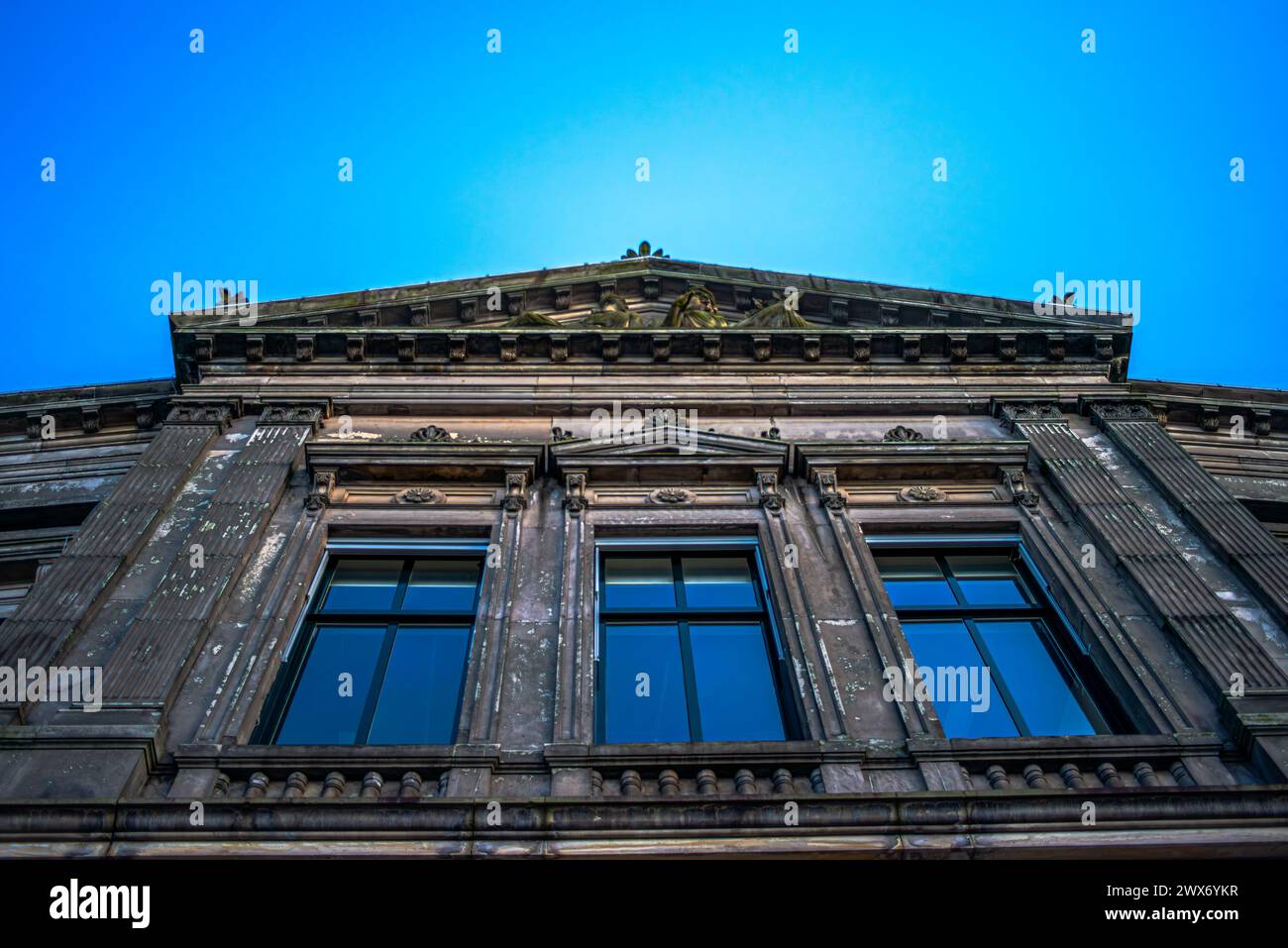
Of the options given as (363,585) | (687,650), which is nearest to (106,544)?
(363,585)

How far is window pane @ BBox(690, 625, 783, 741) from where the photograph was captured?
11.4 meters

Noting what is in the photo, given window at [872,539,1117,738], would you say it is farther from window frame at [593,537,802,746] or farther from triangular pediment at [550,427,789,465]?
triangular pediment at [550,427,789,465]

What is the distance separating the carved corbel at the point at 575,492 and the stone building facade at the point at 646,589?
0.05 meters

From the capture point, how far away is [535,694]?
441 inches

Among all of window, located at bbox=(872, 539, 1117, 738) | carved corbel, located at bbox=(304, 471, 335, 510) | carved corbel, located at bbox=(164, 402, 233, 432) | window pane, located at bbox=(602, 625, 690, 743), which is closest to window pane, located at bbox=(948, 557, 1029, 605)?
window, located at bbox=(872, 539, 1117, 738)

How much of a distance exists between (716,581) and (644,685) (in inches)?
82.8

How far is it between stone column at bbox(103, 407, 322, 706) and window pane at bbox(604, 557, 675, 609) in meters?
3.83

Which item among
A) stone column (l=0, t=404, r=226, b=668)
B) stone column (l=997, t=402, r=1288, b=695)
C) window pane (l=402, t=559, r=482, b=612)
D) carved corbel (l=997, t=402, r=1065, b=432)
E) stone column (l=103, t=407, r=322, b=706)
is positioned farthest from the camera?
carved corbel (l=997, t=402, r=1065, b=432)

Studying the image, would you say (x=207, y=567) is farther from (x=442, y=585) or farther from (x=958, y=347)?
(x=958, y=347)

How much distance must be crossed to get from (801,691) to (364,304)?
1043cm

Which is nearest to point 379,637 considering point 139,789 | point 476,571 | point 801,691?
point 476,571

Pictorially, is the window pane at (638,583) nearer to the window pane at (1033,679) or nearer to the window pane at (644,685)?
the window pane at (644,685)
